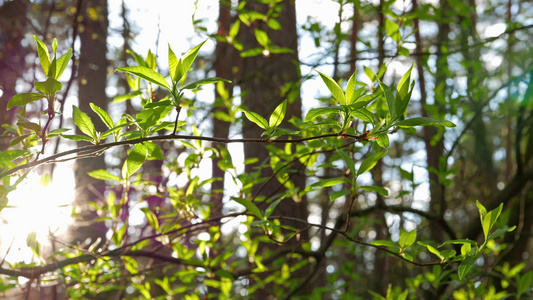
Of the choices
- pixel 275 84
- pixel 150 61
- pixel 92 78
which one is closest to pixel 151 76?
pixel 150 61

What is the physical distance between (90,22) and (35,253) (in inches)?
127

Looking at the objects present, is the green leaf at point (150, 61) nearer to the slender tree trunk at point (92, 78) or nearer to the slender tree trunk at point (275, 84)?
the slender tree trunk at point (275, 84)

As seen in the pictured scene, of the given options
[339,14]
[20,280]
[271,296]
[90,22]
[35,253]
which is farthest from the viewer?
[90,22]

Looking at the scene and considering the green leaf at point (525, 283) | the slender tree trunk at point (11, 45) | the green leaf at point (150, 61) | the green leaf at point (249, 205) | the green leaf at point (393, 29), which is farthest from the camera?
the slender tree trunk at point (11, 45)

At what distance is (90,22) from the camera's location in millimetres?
4336

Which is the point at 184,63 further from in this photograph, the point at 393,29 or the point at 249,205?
the point at 393,29

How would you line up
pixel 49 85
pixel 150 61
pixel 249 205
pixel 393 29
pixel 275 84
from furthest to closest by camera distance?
pixel 275 84, pixel 393 29, pixel 150 61, pixel 249 205, pixel 49 85

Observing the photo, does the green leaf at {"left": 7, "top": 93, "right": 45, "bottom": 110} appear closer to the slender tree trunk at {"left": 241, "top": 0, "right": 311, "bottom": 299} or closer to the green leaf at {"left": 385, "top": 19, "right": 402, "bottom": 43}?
the green leaf at {"left": 385, "top": 19, "right": 402, "bottom": 43}

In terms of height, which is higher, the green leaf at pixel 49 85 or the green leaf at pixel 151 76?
the green leaf at pixel 151 76

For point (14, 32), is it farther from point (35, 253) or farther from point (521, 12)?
point (521, 12)

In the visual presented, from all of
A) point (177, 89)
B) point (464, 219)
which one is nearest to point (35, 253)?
point (177, 89)

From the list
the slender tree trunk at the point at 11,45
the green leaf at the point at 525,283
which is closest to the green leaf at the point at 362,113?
the green leaf at the point at 525,283

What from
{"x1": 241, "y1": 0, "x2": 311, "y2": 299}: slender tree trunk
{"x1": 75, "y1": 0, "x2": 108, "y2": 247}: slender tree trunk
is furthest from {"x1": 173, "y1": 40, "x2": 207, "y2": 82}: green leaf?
{"x1": 75, "y1": 0, "x2": 108, "y2": 247}: slender tree trunk

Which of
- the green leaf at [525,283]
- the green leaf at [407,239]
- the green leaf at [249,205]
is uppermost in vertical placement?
the green leaf at [249,205]
